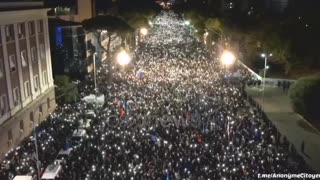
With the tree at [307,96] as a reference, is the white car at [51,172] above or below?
below

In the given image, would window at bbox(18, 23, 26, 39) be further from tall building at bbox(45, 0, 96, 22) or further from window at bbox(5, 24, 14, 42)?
tall building at bbox(45, 0, 96, 22)

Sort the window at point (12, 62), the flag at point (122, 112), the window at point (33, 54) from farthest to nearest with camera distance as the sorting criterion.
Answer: the window at point (33, 54), the flag at point (122, 112), the window at point (12, 62)

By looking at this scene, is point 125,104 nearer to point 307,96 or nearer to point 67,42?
point 307,96

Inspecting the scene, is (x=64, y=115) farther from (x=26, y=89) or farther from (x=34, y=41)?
(x=34, y=41)

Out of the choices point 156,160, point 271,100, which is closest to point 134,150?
point 156,160

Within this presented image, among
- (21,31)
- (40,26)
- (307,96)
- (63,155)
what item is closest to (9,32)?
(21,31)

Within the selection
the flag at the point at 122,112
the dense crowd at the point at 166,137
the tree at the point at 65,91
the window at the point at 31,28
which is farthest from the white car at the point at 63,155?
the window at the point at 31,28

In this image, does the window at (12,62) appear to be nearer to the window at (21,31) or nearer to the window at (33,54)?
the window at (21,31)
